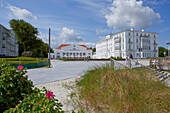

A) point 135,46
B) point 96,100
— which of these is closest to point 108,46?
point 135,46

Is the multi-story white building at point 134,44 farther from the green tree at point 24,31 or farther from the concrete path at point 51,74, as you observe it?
the concrete path at point 51,74

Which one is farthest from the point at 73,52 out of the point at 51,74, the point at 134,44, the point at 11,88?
the point at 11,88

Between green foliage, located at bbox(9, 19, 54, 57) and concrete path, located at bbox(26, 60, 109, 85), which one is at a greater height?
green foliage, located at bbox(9, 19, 54, 57)

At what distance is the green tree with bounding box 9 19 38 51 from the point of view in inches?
1394

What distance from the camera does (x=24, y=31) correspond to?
35188 millimetres

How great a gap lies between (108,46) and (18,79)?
77418mm

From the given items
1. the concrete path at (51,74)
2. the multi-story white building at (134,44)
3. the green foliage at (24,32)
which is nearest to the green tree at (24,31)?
the green foliage at (24,32)

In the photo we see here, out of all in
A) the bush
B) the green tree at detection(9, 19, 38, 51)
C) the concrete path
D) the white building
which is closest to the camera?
the bush

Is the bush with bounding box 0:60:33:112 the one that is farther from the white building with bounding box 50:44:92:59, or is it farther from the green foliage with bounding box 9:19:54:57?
the white building with bounding box 50:44:92:59

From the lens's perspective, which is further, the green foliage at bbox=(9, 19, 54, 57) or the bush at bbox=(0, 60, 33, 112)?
the green foliage at bbox=(9, 19, 54, 57)

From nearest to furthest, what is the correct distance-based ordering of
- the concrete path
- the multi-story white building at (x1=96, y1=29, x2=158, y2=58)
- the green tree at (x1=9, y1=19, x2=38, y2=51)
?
the concrete path → the green tree at (x1=9, y1=19, x2=38, y2=51) → the multi-story white building at (x1=96, y1=29, x2=158, y2=58)

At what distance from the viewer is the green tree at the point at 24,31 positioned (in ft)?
116


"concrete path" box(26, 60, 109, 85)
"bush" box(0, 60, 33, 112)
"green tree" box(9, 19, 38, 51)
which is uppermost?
"green tree" box(9, 19, 38, 51)

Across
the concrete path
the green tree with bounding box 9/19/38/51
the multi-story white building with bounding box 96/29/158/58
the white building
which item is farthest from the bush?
the white building
